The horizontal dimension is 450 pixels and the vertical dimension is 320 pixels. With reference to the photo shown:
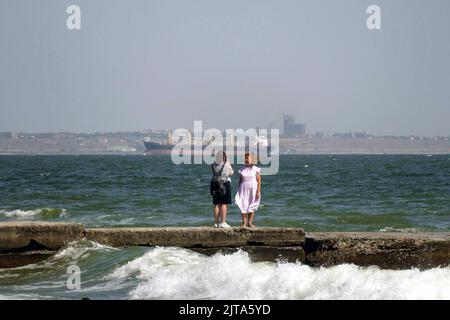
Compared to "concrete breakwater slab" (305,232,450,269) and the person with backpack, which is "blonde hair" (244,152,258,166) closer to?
the person with backpack

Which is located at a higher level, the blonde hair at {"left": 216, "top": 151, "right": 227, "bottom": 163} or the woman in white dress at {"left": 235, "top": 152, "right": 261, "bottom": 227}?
the blonde hair at {"left": 216, "top": 151, "right": 227, "bottom": 163}

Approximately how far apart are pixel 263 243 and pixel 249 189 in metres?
1.14

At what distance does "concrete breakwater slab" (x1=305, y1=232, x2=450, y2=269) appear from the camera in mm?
10344

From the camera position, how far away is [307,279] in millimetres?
9484

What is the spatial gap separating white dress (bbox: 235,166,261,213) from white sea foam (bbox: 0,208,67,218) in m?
11.8

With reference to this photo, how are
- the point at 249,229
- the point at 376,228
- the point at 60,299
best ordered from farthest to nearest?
the point at 376,228
the point at 249,229
the point at 60,299

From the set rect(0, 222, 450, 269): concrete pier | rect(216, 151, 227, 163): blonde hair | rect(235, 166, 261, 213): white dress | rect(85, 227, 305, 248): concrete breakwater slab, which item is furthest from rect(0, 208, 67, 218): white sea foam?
rect(235, 166, 261, 213): white dress

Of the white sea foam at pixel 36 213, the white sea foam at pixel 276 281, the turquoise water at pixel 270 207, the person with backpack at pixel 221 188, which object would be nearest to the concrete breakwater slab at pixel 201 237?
the white sea foam at pixel 276 281

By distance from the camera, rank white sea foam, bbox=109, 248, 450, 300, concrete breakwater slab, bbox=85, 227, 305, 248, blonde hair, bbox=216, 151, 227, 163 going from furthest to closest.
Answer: blonde hair, bbox=216, 151, 227, 163 < concrete breakwater slab, bbox=85, 227, 305, 248 < white sea foam, bbox=109, 248, 450, 300

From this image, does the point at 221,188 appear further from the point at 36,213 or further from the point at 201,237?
the point at 36,213
